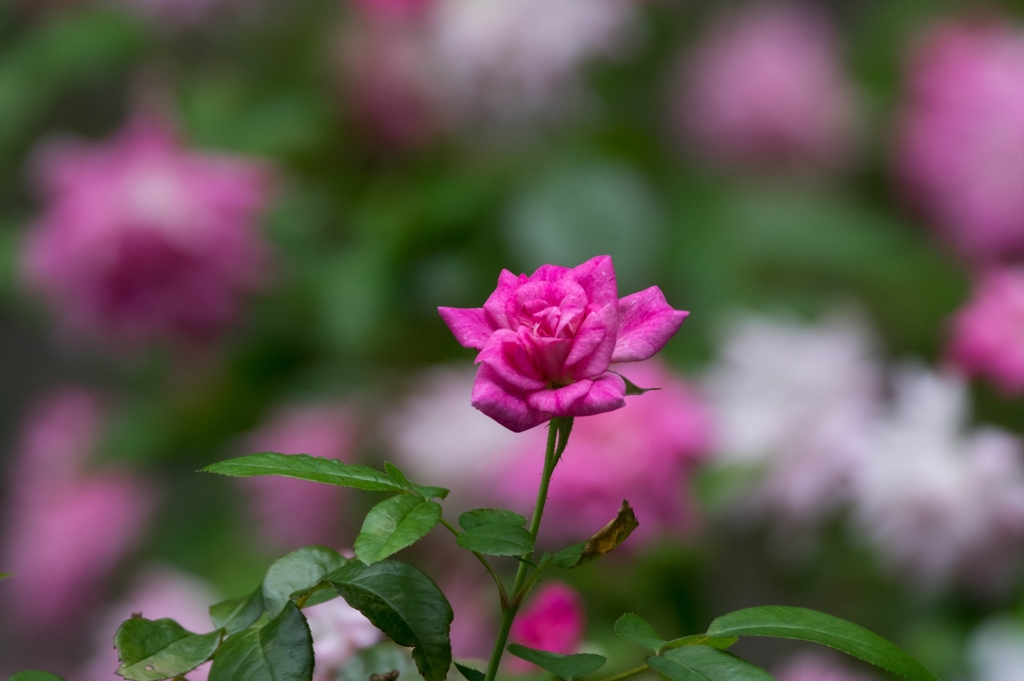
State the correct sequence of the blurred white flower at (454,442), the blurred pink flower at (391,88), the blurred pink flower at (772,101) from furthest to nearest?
the blurred pink flower at (772,101) < the blurred pink flower at (391,88) < the blurred white flower at (454,442)

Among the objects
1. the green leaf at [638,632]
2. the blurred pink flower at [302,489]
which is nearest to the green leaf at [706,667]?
the green leaf at [638,632]

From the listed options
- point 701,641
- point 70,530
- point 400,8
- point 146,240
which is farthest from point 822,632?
point 70,530

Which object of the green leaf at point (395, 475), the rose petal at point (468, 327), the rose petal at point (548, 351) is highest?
the rose petal at point (468, 327)

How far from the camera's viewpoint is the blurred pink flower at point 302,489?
790 millimetres

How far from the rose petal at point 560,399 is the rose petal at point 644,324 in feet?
0.04

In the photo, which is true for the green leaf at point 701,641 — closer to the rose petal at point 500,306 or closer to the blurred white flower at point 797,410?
the rose petal at point 500,306

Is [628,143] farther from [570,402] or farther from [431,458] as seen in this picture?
[570,402]

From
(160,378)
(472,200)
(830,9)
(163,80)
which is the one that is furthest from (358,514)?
(830,9)

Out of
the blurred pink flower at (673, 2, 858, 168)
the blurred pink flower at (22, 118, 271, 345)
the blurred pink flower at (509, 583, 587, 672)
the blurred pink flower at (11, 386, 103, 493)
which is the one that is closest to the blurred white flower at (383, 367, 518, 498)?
the blurred pink flower at (22, 118, 271, 345)

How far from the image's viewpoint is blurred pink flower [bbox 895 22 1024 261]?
94 cm

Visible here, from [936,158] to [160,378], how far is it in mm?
792

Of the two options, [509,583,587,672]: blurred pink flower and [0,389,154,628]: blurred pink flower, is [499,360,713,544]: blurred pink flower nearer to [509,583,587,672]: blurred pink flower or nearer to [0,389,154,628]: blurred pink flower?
[509,583,587,672]: blurred pink flower

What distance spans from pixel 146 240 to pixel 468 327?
21.1 inches

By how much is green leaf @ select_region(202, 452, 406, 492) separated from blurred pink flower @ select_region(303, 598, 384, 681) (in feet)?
0.21
